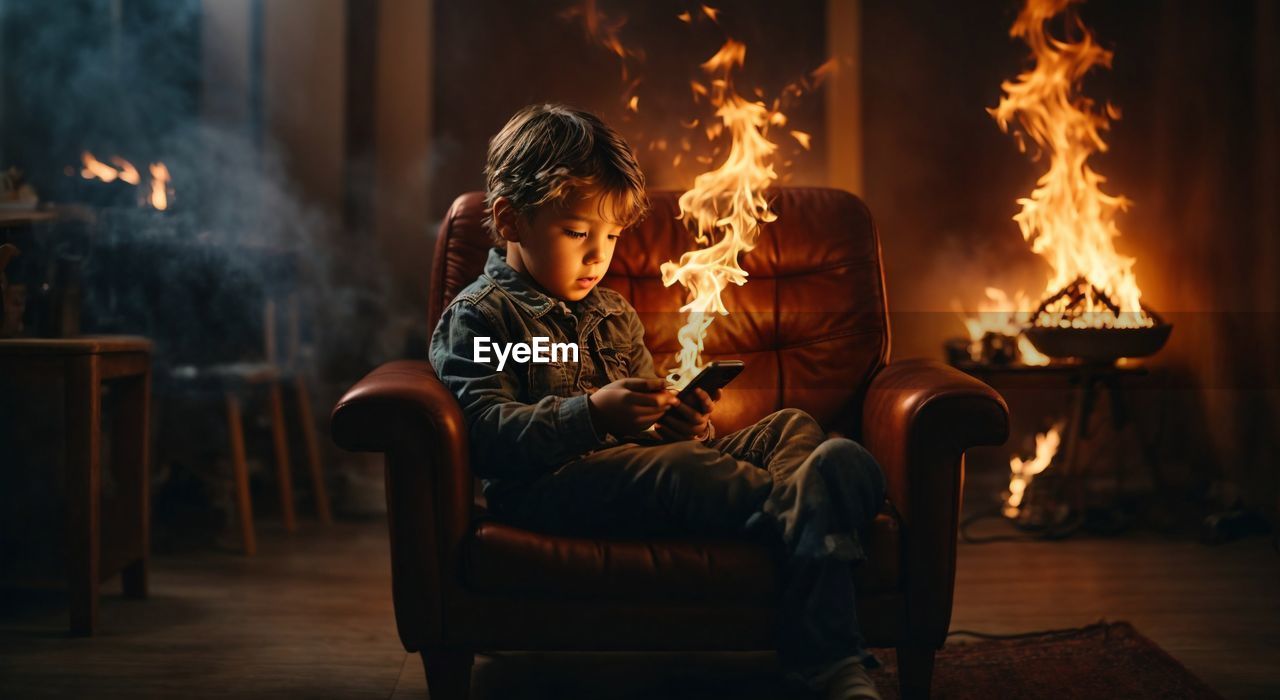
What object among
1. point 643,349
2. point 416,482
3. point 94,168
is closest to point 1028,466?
point 643,349

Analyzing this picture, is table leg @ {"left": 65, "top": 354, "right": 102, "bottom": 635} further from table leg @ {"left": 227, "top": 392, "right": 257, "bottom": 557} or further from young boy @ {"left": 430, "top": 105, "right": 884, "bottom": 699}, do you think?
young boy @ {"left": 430, "top": 105, "right": 884, "bottom": 699}

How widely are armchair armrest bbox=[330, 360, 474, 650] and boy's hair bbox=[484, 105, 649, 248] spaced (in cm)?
44

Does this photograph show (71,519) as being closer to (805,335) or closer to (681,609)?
(681,609)

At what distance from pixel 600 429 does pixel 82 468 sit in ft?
4.61

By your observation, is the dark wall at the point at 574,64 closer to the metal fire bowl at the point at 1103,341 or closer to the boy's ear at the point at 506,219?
the metal fire bowl at the point at 1103,341

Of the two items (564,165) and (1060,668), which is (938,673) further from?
(564,165)

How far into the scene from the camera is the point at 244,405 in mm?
3902

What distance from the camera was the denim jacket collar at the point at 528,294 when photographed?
1882 mm

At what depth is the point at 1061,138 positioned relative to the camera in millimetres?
3914

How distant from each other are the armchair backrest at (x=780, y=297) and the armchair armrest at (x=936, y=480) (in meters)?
0.45

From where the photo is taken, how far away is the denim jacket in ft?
5.47

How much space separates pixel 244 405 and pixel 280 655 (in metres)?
1.99

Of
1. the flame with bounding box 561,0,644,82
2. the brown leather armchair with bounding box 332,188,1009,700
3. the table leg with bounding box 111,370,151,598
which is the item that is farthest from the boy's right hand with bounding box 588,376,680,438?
the flame with bounding box 561,0,644,82

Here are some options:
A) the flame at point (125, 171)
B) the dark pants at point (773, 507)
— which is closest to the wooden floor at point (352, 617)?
the dark pants at point (773, 507)
